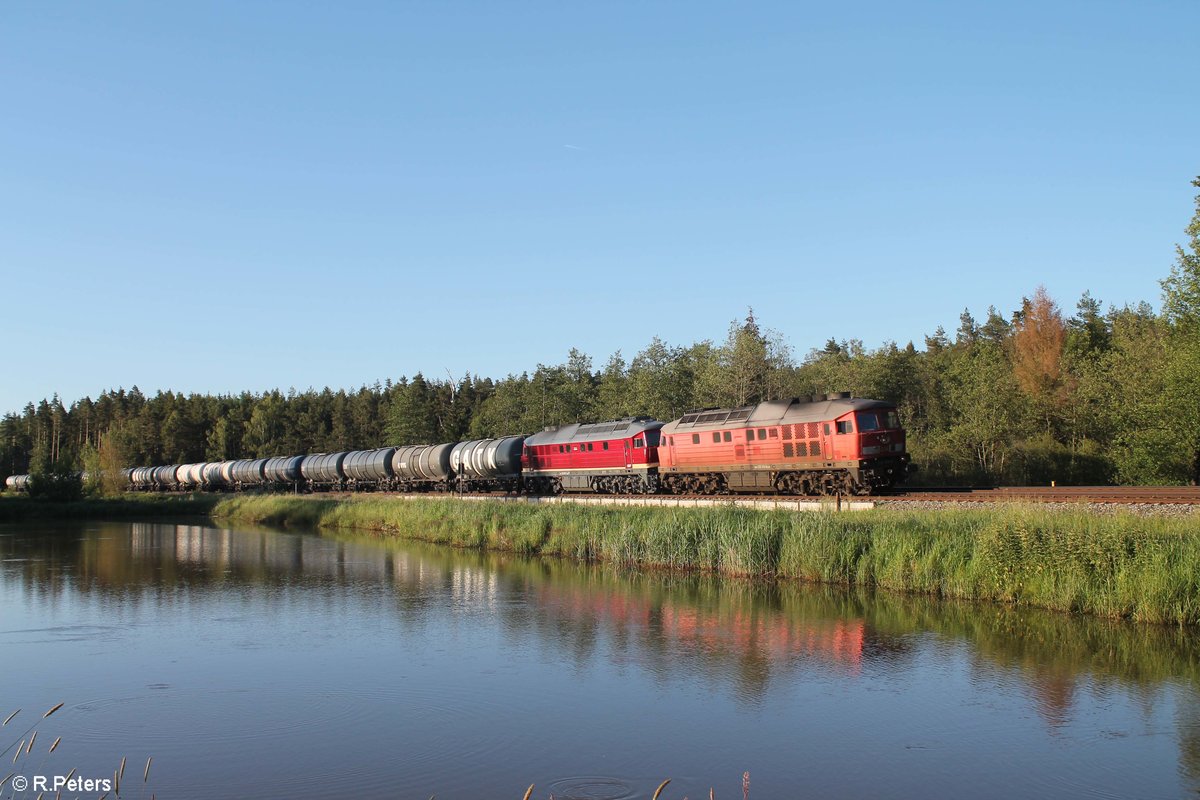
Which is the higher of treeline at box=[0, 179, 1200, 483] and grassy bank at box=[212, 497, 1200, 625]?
treeline at box=[0, 179, 1200, 483]

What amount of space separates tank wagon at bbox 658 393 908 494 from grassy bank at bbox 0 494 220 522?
48699mm

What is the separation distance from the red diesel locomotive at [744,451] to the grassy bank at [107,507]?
37.6 metres

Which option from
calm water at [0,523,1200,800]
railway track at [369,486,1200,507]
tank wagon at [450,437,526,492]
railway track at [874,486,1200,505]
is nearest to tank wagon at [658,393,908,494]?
railway track at [369,486,1200,507]

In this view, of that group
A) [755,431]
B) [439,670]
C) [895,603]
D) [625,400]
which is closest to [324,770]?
[439,670]

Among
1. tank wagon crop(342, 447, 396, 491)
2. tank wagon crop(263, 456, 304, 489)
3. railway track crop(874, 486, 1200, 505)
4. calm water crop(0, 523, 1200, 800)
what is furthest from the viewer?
tank wagon crop(263, 456, 304, 489)

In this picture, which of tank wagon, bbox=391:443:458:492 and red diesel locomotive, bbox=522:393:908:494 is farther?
tank wagon, bbox=391:443:458:492

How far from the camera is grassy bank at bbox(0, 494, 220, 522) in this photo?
70250 millimetres

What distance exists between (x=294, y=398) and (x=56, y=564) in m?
115

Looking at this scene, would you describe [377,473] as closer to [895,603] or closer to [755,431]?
[755,431]

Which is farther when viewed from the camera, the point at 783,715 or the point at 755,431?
the point at 755,431

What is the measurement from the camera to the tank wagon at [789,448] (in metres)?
34.5

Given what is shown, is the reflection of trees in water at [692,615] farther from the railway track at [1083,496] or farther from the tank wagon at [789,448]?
the tank wagon at [789,448]

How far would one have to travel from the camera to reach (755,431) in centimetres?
3925

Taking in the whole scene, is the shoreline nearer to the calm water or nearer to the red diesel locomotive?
the calm water
